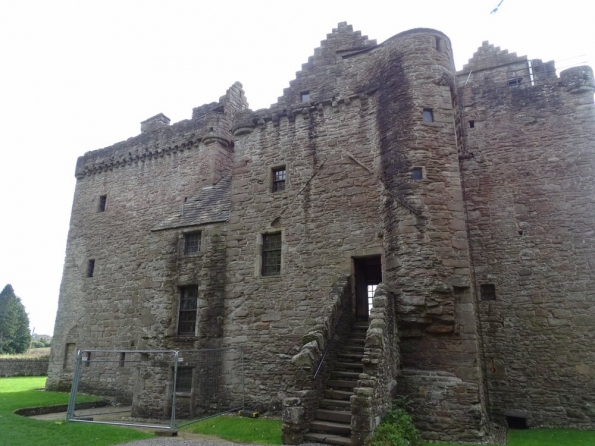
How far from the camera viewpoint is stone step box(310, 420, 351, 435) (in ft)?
26.8

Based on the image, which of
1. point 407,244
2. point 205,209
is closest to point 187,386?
point 205,209

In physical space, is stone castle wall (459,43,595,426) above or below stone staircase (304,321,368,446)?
above

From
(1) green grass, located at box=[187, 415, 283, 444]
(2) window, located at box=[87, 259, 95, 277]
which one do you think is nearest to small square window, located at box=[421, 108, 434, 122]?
(1) green grass, located at box=[187, 415, 283, 444]

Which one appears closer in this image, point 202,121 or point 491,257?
point 491,257

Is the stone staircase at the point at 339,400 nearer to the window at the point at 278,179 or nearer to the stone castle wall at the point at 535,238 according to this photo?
the stone castle wall at the point at 535,238

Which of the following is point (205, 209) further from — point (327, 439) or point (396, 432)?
point (396, 432)

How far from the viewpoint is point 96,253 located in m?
21.0

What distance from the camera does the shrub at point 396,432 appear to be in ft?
24.1

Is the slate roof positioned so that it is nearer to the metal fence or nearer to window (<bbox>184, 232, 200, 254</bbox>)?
window (<bbox>184, 232, 200, 254</bbox>)

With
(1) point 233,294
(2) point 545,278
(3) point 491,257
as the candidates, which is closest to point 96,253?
(1) point 233,294

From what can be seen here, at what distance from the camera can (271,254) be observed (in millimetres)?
13414

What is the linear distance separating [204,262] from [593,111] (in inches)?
541

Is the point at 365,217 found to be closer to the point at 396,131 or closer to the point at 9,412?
the point at 396,131

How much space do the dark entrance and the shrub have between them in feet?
11.7
